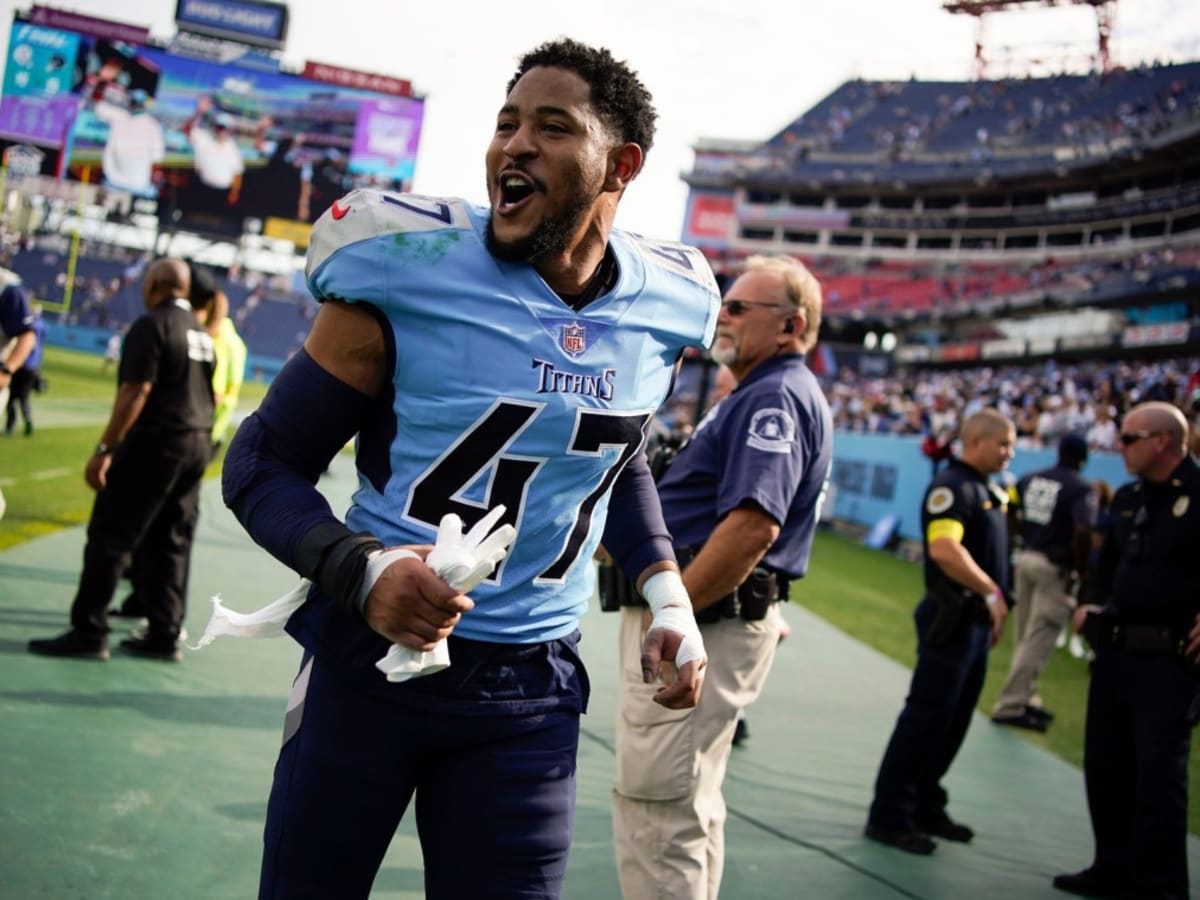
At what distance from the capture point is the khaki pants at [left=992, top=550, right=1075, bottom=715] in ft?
26.1

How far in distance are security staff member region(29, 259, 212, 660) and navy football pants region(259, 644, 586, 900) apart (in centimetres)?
375

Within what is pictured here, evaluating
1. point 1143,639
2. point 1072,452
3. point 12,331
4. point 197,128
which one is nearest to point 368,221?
point 1143,639

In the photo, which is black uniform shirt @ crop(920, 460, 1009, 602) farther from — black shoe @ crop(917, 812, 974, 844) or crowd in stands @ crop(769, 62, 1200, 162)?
crowd in stands @ crop(769, 62, 1200, 162)

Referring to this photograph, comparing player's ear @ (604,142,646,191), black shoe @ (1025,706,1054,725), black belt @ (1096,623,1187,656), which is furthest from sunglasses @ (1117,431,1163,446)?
black shoe @ (1025,706,1054,725)

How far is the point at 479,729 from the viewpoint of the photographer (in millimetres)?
1997

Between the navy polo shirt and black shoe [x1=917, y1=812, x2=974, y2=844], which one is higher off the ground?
the navy polo shirt

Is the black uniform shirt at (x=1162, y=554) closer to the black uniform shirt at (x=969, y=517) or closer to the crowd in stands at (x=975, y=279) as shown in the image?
the black uniform shirt at (x=969, y=517)

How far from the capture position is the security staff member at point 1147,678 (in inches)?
174

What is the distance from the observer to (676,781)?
10.5 feet

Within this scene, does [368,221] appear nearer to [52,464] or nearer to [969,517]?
[969,517]

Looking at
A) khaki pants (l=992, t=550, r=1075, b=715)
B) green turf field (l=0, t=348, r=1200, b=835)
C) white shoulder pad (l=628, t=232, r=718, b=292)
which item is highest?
white shoulder pad (l=628, t=232, r=718, b=292)

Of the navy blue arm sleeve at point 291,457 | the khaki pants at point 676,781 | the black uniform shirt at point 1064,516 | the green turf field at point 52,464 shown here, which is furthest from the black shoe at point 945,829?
the green turf field at point 52,464

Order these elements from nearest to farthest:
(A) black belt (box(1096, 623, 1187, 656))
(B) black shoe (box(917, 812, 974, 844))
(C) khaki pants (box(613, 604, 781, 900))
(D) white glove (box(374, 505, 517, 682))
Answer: (D) white glove (box(374, 505, 517, 682)), (C) khaki pants (box(613, 604, 781, 900)), (A) black belt (box(1096, 623, 1187, 656)), (B) black shoe (box(917, 812, 974, 844))

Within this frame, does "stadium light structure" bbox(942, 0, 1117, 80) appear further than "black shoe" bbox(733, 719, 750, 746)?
Yes
